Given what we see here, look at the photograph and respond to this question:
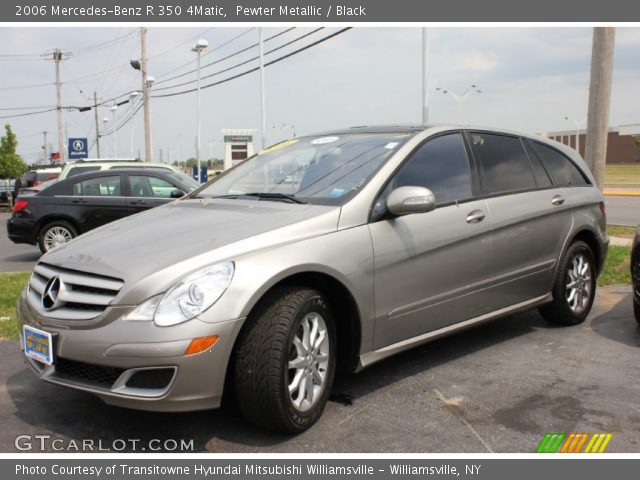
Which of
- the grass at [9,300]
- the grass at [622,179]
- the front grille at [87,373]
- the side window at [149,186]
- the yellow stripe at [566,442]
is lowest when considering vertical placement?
the grass at [622,179]

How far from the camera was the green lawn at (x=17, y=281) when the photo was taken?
5625 millimetres

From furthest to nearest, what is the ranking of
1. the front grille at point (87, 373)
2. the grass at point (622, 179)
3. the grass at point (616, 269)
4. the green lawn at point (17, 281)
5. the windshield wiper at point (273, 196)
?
the grass at point (622, 179) < the grass at point (616, 269) < the green lawn at point (17, 281) < the windshield wiper at point (273, 196) < the front grille at point (87, 373)

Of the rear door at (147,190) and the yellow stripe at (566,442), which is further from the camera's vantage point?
the rear door at (147,190)

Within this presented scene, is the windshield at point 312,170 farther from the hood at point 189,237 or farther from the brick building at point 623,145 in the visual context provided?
the brick building at point 623,145

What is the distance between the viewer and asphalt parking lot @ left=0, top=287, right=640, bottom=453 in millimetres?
3277

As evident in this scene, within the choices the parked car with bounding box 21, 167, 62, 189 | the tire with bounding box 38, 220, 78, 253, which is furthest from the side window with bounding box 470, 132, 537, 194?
the parked car with bounding box 21, 167, 62, 189

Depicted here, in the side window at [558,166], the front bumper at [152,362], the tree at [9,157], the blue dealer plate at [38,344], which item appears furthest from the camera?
the tree at [9,157]

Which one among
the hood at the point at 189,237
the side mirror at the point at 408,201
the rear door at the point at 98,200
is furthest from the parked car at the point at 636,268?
the rear door at the point at 98,200

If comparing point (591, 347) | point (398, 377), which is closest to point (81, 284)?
point (398, 377)

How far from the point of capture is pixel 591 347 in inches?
193

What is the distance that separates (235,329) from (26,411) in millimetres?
1628

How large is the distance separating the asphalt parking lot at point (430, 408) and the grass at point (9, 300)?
0.55 m

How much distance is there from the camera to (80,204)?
10.6 metres

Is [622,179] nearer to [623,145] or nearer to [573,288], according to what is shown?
[573,288]
